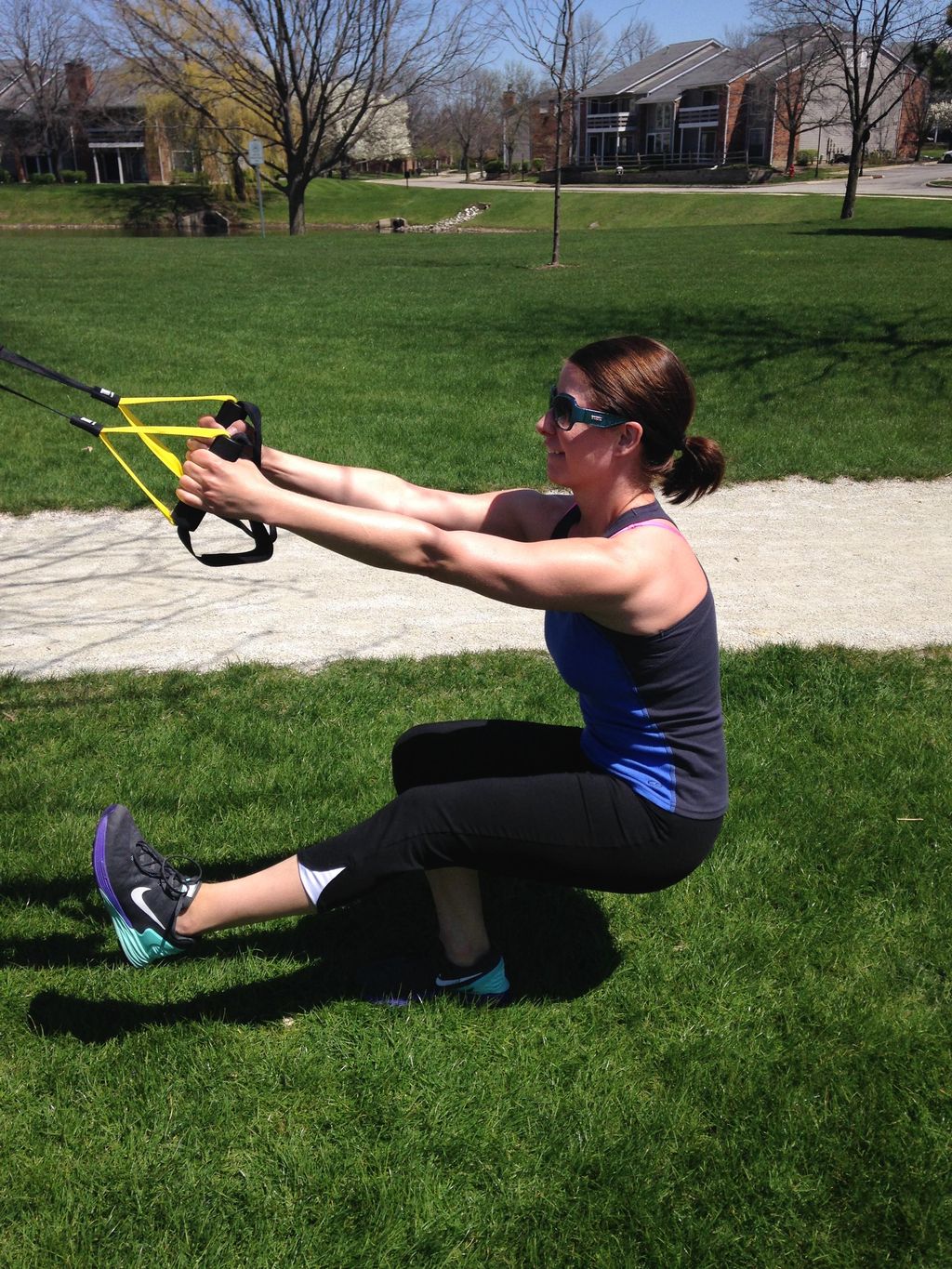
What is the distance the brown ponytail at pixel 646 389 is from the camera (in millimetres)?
2416

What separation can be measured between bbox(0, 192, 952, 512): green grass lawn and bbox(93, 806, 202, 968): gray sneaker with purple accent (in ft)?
16.6

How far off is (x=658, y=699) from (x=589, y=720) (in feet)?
0.84

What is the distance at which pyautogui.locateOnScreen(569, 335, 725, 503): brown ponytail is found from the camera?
2.42 m

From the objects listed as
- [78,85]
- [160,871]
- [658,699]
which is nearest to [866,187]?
[78,85]

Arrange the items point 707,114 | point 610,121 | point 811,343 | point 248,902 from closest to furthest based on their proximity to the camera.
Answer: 1. point 248,902
2. point 811,343
3. point 707,114
4. point 610,121

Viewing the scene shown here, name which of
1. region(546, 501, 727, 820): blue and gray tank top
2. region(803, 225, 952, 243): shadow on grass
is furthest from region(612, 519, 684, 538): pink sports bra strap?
region(803, 225, 952, 243): shadow on grass

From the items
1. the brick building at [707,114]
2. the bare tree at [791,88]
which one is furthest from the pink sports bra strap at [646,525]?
the brick building at [707,114]

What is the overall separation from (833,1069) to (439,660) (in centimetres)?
279

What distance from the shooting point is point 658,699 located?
246 cm

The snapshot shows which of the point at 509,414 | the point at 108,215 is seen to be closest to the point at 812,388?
the point at 509,414

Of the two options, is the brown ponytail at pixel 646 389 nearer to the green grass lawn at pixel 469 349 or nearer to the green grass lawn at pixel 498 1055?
the green grass lawn at pixel 498 1055

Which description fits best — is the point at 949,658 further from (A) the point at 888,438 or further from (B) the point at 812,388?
(B) the point at 812,388

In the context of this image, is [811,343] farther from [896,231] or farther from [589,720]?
[896,231]

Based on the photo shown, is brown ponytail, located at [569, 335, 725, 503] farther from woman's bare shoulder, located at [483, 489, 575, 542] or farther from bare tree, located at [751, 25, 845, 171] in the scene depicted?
bare tree, located at [751, 25, 845, 171]
